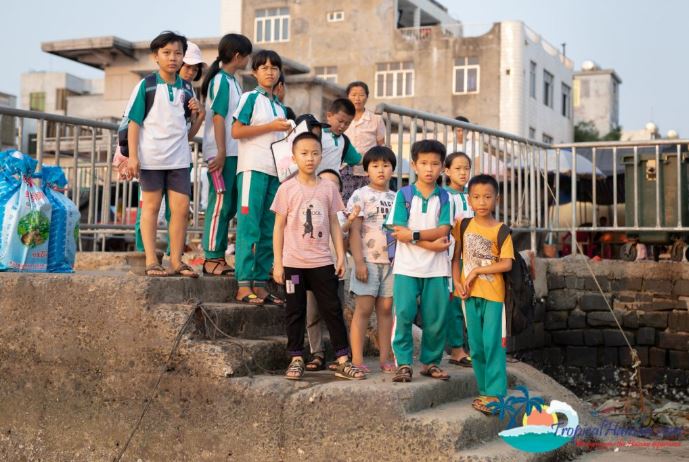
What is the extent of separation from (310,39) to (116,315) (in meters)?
35.7

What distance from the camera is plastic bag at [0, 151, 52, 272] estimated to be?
19.6 feet

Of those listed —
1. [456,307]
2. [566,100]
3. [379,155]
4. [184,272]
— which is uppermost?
[566,100]

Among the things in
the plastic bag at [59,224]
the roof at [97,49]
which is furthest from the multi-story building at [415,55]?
the plastic bag at [59,224]

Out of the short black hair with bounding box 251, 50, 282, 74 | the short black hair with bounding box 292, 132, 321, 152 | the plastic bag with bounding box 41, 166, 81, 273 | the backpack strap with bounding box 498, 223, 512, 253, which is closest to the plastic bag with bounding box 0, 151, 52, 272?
the plastic bag with bounding box 41, 166, 81, 273

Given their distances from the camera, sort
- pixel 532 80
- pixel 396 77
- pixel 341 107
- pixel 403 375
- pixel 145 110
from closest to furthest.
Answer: pixel 403 375, pixel 145 110, pixel 341 107, pixel 396 77, pixel 532 80

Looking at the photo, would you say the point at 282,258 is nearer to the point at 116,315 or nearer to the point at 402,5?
the point at 116,315

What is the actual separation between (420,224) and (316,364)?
1056 mm

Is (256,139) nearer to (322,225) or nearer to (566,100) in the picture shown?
(322,225)

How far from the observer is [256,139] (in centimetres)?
592

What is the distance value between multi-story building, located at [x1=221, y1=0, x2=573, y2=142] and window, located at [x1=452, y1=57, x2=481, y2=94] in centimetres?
4

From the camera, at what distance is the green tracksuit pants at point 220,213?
619 cm

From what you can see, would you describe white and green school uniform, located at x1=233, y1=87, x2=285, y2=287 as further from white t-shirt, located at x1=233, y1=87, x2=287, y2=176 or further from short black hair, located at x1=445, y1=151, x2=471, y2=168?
short black hair, located at x1=445, y1=151, x2=471, y2=168

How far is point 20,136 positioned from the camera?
7016 mm

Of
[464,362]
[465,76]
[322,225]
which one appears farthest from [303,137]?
[465,76]
